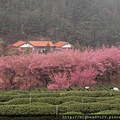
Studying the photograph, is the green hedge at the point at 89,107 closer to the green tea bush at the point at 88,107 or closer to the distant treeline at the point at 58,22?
the green tea bush at the point at 88,107

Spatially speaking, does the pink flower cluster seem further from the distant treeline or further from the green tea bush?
the distant treeline

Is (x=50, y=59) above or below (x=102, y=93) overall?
above

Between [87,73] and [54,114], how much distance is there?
1187cm

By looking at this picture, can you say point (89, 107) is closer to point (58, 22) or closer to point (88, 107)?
point (88, 107)

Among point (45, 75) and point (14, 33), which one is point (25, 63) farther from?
point (14, 33)

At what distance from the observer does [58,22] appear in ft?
176

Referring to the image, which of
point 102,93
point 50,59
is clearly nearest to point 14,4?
point 50,59

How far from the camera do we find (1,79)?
23000mm

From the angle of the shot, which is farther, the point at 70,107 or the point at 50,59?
the point at 50,59

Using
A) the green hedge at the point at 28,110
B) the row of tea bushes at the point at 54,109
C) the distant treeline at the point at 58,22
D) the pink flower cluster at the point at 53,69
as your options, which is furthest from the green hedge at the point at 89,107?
the distant treeline at the point at 58,22

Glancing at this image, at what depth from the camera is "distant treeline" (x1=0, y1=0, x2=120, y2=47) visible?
1955 inches

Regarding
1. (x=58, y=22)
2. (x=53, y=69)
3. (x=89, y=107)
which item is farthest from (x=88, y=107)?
(x=58, y=22)

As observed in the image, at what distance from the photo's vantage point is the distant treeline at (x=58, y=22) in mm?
49656

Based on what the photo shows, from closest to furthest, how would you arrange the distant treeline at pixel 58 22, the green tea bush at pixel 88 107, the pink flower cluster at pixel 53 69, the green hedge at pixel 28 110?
the green hedge at pixel 28 110, the green tea bush at pixel 88 107, the pink flower cluster at pixel 53 69, the distant treeline at pixel 58 22
